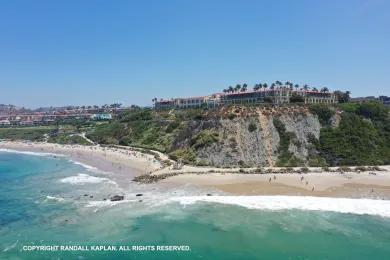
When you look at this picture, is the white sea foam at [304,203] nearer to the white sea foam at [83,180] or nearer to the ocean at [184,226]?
the ocean at [184,226]

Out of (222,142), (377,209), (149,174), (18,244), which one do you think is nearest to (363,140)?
(222,142)

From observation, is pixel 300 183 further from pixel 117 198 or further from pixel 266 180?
pixel 117 198

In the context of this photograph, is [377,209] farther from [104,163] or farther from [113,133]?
[113,133]

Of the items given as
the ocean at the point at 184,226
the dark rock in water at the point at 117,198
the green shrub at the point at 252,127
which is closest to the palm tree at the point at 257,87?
the green shrub at the point at 252,127

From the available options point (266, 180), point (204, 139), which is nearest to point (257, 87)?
point (204, 139)

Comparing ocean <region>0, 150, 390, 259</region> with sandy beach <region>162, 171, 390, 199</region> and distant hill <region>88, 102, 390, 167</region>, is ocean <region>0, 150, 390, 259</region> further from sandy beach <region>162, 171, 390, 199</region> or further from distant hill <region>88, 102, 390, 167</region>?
distant hill <region>88, 102, 390, 167</region>

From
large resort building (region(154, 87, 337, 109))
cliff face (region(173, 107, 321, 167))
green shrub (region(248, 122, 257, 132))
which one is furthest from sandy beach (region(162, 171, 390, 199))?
large resort building (region(154, 87, 337, 109))

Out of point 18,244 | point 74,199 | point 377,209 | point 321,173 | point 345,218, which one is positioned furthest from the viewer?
point 321,173

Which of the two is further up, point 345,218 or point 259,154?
point 259,154
